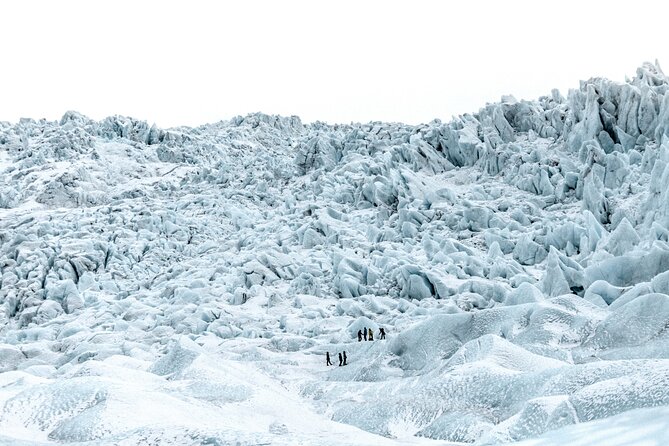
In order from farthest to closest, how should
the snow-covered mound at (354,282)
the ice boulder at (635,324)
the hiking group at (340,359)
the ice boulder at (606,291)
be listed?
1. the hiking group at (340,359)
2. the ice boulder at (606,291)
3. the ice boulder at (635,324)
4. the snow-covered mound at (354,282)

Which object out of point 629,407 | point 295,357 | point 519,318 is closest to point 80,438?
point 629,407

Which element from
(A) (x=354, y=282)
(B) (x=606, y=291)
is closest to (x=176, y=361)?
(B) (x=606, y=291)

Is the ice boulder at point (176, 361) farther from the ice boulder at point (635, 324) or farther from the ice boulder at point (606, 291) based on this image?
the ice boulder at point (606, 291)

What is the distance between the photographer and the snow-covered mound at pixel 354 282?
271 inches

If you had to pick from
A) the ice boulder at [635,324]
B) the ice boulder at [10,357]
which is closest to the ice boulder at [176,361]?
the ice boulder at [635,324]

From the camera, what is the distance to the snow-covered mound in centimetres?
689

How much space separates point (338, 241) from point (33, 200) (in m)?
23.5

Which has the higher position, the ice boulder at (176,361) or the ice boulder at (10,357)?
the ice boulder at (176,361)

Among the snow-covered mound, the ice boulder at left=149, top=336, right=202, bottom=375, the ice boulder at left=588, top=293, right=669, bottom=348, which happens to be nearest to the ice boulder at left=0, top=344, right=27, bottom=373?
the snow-covered mound

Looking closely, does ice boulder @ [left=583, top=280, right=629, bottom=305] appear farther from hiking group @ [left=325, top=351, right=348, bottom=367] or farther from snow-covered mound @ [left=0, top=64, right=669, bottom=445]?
hiking group @ [left=325, top=351, right=348, bottom=367]

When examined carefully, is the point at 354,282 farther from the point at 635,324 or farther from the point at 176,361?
the point at 635,324

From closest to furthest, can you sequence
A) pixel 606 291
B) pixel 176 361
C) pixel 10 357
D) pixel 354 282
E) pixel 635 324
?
pixel 635 324 → pixel 176 361 → pixel 606 291 → pixel 10 357 → pixel 354 282

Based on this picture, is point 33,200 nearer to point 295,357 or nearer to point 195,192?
point 195,192

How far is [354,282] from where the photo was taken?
21.5 metres
